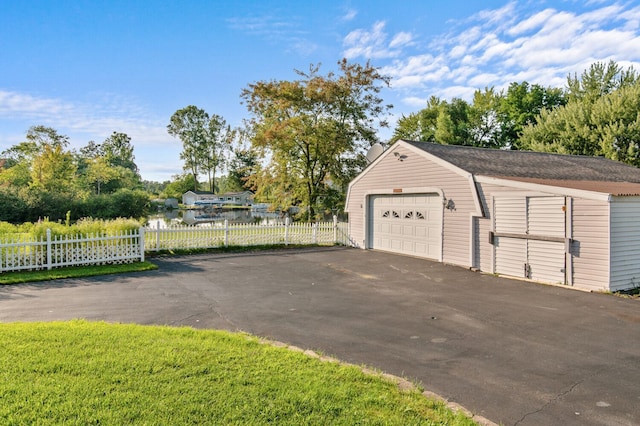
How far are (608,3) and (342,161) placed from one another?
15.3 m

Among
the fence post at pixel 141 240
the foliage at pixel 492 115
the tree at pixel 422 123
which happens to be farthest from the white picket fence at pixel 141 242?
the tree at pixel 422 123

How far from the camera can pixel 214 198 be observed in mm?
66250

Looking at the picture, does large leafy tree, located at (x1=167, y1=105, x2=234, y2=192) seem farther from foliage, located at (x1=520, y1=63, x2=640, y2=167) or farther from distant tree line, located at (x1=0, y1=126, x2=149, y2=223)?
foliage, located at (x1=520, y1=63, x2=640, y2=167)

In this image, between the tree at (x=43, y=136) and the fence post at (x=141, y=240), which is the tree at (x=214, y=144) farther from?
the fence post at (x=141, y=240)

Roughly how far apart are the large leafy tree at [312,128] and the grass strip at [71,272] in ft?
40.2

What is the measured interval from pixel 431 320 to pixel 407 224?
8.12 meters

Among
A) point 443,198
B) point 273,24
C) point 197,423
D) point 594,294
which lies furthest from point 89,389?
point 273,24

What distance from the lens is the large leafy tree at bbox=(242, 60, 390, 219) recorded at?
878 inches

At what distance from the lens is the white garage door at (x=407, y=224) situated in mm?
12664

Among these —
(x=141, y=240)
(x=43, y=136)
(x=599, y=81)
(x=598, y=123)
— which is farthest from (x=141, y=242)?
(x=43, y=136)

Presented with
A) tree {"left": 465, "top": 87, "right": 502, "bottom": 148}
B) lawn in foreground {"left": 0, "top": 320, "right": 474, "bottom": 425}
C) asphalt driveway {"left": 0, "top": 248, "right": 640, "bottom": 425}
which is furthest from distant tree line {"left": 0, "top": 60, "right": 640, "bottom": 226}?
lawn in foreground {"left": 0, "top": 320, "right": 474, "bottom": 425}

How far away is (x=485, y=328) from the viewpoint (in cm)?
567

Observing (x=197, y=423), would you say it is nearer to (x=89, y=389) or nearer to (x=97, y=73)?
(x=89, y=389)

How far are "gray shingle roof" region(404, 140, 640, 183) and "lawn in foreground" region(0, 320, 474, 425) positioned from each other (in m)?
9.23
